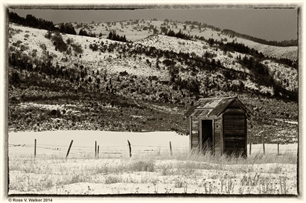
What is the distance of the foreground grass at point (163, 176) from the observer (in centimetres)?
1103

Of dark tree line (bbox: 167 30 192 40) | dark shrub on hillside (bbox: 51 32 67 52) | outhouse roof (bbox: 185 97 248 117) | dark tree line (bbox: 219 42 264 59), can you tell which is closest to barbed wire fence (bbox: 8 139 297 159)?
outhouse roof (bbox: 185 97 248 117)

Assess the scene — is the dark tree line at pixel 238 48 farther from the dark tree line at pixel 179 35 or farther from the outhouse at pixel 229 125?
the outhouse at pixel 229 125

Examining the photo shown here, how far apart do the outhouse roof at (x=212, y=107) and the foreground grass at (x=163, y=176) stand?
1.62 m

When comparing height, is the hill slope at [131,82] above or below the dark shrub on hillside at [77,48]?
below

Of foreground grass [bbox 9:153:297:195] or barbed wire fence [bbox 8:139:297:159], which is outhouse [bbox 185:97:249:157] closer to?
foreground grass [bbox 9:153:297:195]

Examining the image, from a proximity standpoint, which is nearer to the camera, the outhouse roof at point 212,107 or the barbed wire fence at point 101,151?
the outhouse roof at point 212,107

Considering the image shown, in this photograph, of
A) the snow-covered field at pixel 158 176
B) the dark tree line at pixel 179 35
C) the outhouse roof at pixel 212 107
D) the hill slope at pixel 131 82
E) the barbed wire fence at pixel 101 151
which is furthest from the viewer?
the dark tree line at pixel 179 35

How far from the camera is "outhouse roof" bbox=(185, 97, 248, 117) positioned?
17016 mm

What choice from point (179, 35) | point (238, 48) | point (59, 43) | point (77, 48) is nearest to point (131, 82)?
point (77, 48)

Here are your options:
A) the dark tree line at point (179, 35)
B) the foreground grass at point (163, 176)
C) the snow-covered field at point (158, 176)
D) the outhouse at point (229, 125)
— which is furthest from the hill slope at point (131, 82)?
the foreground grass at point (163, 176)

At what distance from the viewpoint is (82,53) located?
57.1 metres

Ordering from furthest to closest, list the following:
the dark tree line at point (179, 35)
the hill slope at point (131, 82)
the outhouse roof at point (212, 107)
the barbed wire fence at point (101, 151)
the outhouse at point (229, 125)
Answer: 1. the dark tree line at point (179, 35)
2. the hill slope at point (131, 82)
3. the barbed wire fence at point (101, 151)
4. the outhouse roof at point (212, 107)
5. the outhouse at point (229, 125)

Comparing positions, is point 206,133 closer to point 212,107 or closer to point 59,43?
point 212,107

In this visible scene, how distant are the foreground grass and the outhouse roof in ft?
5.33
